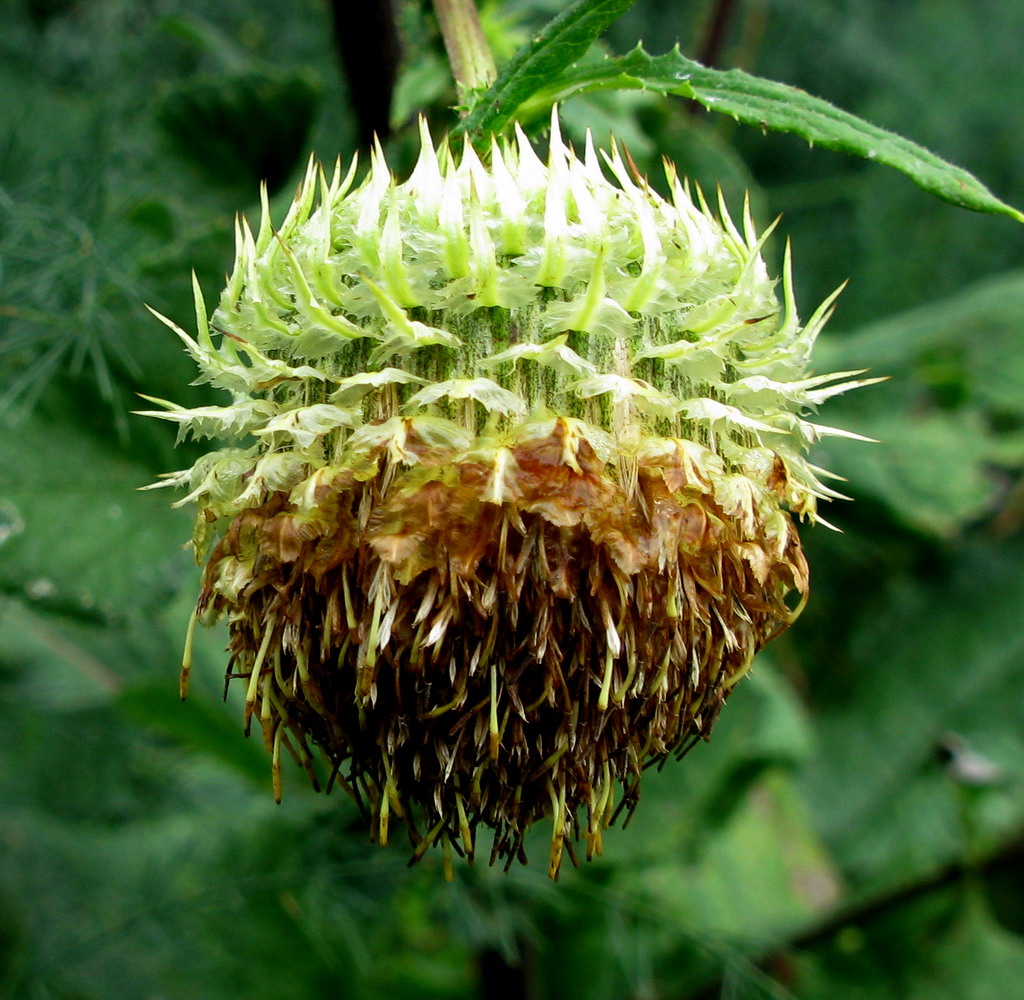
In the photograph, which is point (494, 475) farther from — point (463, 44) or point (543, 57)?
point (463, 44)

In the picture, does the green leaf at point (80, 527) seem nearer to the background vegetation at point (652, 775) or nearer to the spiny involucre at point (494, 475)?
the background vegetation at point (652, 775)

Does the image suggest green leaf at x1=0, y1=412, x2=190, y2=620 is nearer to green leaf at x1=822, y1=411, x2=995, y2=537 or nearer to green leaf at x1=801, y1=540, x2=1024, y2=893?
green leaf at x1=822, y1=411, x2=995, y2=537

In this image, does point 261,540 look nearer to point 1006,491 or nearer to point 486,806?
point 486,806

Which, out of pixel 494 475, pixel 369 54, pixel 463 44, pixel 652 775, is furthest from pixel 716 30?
pixel 494 475

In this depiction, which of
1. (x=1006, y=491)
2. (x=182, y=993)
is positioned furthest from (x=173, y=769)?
(x=1006, y=491)

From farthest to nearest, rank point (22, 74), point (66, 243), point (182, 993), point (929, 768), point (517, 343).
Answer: point (929, 768) < point (22, 74) < point (182, 993) < point (66, 243) < point (517, 343)

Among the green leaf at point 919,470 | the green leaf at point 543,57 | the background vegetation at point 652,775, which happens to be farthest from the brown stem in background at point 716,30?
the green leaf at point 543,57
